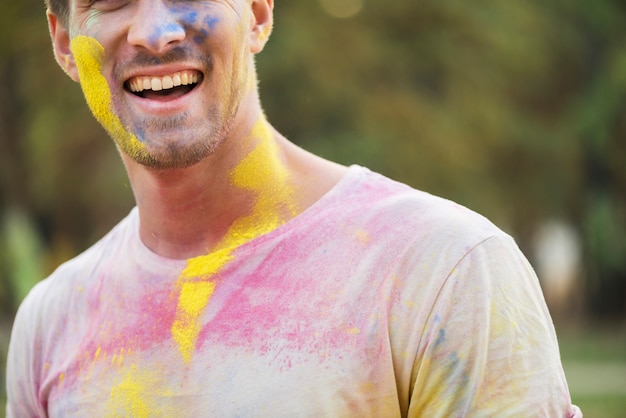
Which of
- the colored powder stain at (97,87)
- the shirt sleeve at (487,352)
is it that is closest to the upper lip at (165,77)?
the colored powder stain at (97,87)

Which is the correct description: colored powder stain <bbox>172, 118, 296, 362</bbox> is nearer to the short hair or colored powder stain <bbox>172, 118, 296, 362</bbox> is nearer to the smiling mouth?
the smiling mouth

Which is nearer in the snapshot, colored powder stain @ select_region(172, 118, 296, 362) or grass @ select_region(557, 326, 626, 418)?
colored powder stain @ select_region(172, 118, 296, 362)

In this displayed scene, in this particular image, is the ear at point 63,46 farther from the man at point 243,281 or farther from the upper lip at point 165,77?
the upper lip at point 165,77

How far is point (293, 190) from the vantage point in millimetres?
2562

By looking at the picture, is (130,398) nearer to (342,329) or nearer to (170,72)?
(342,329)

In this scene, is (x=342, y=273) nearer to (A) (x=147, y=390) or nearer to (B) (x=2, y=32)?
(A) (x=147, y=390)

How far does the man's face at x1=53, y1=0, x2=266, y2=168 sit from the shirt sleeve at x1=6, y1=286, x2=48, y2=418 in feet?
2.13

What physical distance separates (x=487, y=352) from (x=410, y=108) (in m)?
15.0

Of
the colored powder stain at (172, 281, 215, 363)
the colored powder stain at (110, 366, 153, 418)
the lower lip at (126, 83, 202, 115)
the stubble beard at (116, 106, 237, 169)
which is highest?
the lower lip at (126, 83, 202, 115)

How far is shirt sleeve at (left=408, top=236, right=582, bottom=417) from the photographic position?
2.08m

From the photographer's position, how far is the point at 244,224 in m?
2.56

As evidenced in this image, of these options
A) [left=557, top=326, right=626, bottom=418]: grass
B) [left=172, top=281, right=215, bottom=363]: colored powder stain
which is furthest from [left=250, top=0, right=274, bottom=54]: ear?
[left=557, top=326, right=626, bottom=418]: grass

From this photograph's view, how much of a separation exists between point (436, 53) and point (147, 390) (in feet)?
49.9

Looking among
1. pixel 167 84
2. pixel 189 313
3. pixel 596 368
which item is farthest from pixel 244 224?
pixel 596 368
